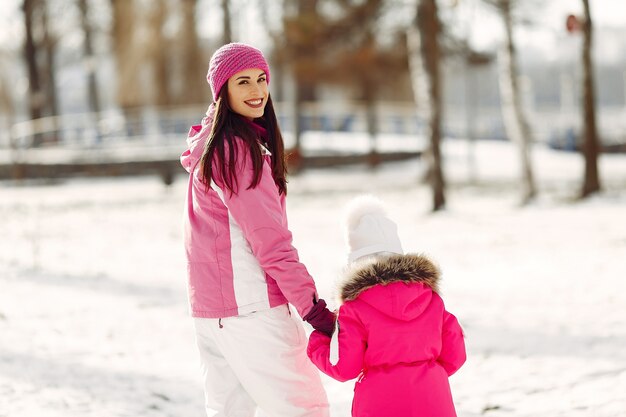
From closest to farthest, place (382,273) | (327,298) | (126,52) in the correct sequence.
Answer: (382,273), (327,298), (126,52)

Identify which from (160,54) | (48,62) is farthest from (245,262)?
(48,62)

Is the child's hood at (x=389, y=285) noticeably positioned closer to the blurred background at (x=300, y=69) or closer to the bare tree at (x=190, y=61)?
the blurred background at (x=300, y=69)

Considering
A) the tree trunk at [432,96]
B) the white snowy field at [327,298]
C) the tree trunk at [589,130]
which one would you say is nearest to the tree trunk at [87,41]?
the white snowy field at [327,298]

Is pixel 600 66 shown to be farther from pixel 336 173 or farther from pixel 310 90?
pixel 336 173

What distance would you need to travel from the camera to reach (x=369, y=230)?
2.69 metres

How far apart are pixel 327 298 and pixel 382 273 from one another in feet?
14.2

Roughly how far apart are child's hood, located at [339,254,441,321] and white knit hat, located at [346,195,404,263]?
0.27 feet

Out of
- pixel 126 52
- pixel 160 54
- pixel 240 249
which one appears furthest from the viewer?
pixel 160 54

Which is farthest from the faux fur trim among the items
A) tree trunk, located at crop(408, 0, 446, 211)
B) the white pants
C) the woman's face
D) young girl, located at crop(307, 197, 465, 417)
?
tree trunk, located at crop(408, 0, 446, 211)

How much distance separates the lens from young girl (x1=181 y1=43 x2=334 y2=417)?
2.63 meters

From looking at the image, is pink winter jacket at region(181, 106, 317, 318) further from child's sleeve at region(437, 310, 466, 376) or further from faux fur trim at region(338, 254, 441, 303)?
child's sleeve at region(437, 310, 466, 376)

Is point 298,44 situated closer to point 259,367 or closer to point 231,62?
point 231,62

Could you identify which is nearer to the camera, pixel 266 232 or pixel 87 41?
pixel 266 232

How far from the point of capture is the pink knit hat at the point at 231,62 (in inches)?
107
